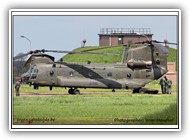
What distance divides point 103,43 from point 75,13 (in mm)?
2667

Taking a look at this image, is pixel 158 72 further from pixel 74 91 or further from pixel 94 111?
pixel 94 111

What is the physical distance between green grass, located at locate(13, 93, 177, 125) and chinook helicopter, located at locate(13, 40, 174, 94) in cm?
430

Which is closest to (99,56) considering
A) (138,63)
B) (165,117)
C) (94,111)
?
(138,63)

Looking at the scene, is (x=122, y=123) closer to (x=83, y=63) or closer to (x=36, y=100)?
(x=36, y=100)

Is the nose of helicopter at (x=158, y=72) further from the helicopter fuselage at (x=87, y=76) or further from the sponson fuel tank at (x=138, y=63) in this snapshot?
the helicopter fuselage at (x=87, y=76)

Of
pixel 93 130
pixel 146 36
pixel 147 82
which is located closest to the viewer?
pixel 93 130

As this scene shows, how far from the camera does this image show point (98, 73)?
67.0 ft

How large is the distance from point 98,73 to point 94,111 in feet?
24.1

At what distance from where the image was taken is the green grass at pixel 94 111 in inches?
484

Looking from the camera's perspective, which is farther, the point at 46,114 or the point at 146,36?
the point at 146,36

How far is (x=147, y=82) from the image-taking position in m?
19.5

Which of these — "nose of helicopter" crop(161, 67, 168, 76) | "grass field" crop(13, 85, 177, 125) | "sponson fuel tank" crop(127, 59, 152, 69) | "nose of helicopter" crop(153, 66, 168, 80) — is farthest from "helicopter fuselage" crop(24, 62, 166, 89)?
"grass field" crop(13, 85, 177, 125)

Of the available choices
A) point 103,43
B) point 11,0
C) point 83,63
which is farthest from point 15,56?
point 83,63

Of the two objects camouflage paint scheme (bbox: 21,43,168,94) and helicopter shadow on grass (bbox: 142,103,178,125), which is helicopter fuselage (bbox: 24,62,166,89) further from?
helicopter shadow on grass (bbox: 142,103,178,125)
